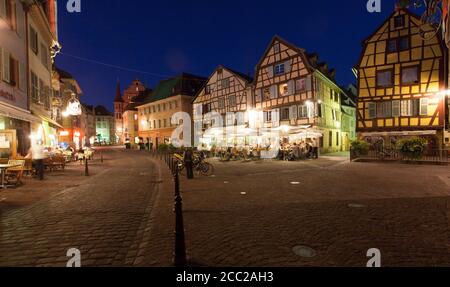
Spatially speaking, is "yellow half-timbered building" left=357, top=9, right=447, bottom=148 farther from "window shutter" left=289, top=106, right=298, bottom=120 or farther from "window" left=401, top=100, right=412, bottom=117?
"window shutter" left=289, top=106, right=298, bottom=120

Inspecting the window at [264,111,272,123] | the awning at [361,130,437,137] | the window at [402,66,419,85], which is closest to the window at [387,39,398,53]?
the window at [402,66,419,85]

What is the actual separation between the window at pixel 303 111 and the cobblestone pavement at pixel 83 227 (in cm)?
2193

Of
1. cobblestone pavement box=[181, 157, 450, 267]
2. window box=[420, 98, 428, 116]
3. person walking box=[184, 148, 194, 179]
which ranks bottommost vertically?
cobblestone pavement box=[181, 157, 450, 267]

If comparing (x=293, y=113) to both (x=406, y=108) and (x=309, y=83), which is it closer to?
(x=309, y=83)

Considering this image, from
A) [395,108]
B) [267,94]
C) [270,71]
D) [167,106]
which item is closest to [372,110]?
[395,108]

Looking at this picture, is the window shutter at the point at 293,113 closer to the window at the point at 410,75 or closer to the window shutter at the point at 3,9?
the window at the point at 410,75

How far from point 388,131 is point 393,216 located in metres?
22.6

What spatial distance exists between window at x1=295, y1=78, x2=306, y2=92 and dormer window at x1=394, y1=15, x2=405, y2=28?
363 inches

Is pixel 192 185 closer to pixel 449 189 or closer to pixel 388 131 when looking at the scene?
pixel 449 189

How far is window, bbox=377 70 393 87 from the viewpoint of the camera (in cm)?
2486

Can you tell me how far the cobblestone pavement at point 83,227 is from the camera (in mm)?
4023

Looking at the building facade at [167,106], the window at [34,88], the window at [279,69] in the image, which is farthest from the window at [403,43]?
the building facade at [167,106]

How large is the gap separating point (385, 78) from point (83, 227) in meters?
28.1

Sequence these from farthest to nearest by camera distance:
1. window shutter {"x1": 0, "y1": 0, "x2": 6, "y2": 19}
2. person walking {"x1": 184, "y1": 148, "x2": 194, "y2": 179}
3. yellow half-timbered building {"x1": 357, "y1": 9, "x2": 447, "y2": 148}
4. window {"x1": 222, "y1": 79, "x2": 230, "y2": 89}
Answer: window {"x1": 222, "y1": 79, "x2": 230, "y2": 89}
yellow half-timbered building {"x1": 357, "y1": 9, "x2": 447, "y2": 148}
person walking {"x1": 184, "y1": 148, "x2": 194, "y2": 179}
window shutter {"x1": 0, "y1": 0, "x2": 6, "y2": 19}
